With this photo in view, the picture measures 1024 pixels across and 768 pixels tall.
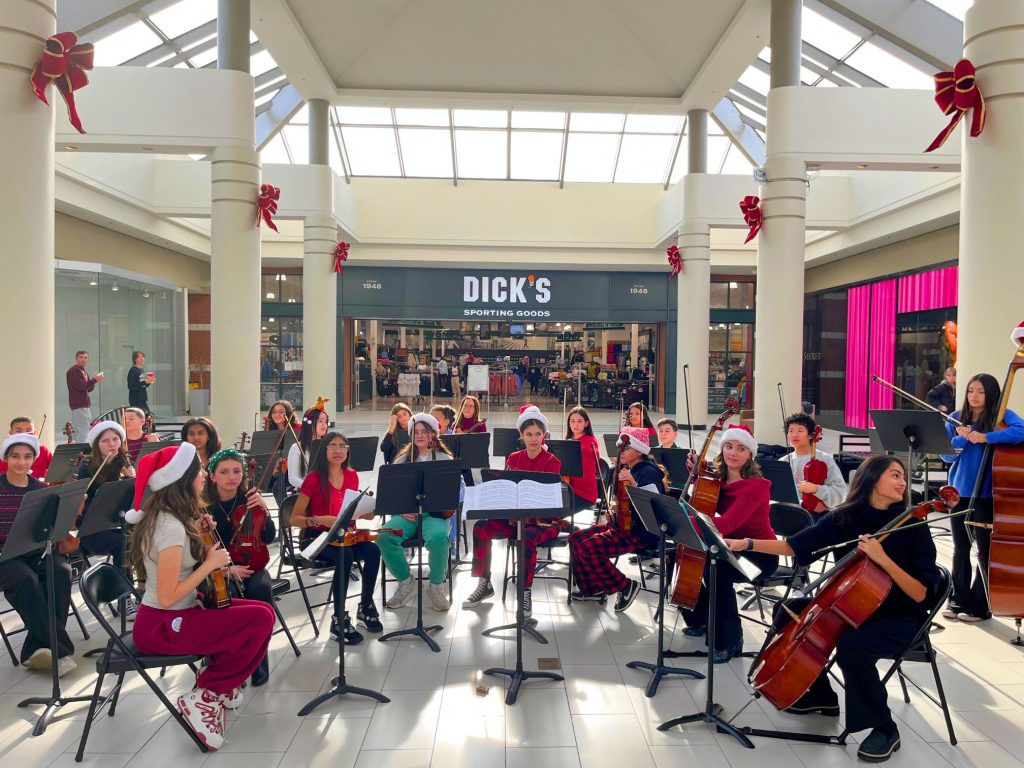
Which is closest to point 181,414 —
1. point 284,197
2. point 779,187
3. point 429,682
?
point 284,197

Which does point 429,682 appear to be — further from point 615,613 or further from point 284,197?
point 284,197

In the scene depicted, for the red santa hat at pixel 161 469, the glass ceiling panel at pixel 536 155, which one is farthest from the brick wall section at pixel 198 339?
the red santa hat at pixel 161 469

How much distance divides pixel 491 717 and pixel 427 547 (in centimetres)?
180

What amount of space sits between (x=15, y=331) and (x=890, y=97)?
11.5 m

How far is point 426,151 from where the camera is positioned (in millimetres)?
18766

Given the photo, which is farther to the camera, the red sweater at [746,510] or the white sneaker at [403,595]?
the white sneaker at [403,595]

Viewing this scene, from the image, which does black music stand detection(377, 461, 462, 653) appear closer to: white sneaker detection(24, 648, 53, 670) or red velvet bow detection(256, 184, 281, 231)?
white sneaker detection(24, 648, 53, 670)

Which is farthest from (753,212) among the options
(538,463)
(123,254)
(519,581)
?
(123,254)

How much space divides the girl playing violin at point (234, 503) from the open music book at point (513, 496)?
1308mm

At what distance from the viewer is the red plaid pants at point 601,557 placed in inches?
209

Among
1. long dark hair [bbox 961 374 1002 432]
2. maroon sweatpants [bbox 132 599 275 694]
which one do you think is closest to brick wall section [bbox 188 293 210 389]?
maroon sweatpants [bbox 132 599 275 694]

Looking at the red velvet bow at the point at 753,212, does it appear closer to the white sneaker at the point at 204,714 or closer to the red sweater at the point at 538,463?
the red sweater at the point at 538,463

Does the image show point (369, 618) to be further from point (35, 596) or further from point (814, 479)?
point (814, 479)

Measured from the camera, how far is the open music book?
413 cm
